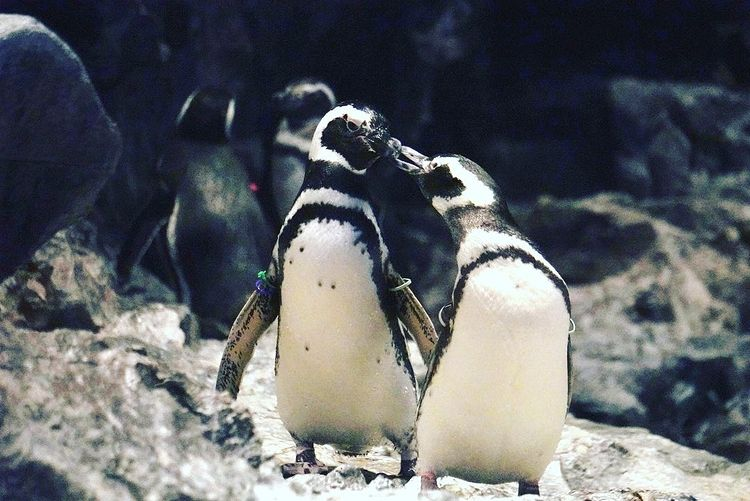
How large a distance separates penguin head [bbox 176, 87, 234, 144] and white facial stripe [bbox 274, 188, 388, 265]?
110 inches

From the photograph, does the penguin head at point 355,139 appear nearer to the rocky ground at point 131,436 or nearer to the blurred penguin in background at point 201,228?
the rocky ground at point 131,436

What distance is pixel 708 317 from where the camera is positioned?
6.62 meters

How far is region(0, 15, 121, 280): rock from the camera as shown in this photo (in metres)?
3.23

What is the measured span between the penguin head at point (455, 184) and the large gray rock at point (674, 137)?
5.70 metres

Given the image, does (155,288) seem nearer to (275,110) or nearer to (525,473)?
(275,110)

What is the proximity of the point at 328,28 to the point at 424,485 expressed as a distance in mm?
5800

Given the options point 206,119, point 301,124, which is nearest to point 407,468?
point 206,119

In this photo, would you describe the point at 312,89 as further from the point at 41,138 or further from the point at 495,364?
the point at 495,364

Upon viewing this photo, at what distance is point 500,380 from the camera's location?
8.38ft

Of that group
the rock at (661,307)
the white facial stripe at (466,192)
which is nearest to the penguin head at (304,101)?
the rock at (661,307)

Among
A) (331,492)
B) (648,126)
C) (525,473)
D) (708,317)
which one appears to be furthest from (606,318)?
(331,492)

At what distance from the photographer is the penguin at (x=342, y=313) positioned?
2.93 meters

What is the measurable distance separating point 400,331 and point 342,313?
266mm

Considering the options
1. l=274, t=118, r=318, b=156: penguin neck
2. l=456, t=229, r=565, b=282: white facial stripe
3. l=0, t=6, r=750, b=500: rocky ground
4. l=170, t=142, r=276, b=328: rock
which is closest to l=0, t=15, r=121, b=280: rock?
l=0, t=6, r=750, b=500: rocky ground
